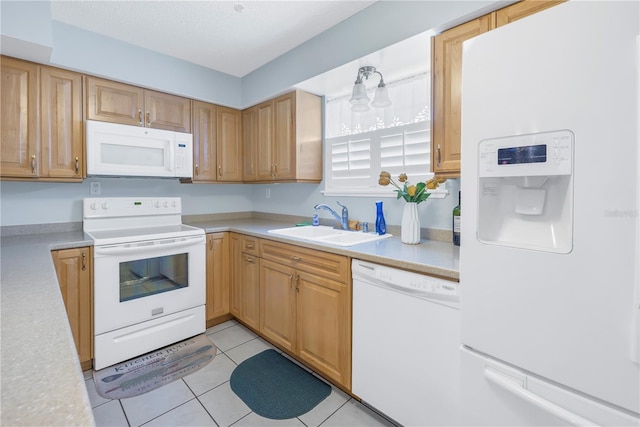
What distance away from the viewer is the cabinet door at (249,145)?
3031 millimetres

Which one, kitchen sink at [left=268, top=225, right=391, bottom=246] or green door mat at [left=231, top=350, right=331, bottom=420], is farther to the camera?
kitchen sink at [left=268, top=225, right=391, bottom=246]

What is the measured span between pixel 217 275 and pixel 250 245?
0.48 metres

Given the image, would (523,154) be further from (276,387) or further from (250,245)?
(250,245)

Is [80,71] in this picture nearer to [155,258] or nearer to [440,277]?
[155,258]

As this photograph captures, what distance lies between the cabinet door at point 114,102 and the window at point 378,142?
162cm

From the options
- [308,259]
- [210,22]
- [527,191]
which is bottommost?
[308,259]

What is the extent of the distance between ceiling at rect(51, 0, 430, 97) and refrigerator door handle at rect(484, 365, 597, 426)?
169 cm

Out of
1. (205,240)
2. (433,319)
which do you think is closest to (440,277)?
(433,319)

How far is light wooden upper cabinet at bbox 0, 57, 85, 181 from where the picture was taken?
1979 millimetres

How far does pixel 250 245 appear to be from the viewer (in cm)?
249

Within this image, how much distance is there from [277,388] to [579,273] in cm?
171

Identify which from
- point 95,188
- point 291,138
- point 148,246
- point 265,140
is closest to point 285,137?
point 291,138

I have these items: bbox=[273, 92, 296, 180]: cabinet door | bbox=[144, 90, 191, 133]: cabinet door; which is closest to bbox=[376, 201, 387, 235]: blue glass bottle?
bbox=[273, 92, 296, 180]: cabinet door

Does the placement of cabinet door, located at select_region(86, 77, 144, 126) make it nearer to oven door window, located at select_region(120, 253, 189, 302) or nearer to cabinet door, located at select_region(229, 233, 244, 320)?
oven door window, located at select_region(120, 253, 189, 302)
